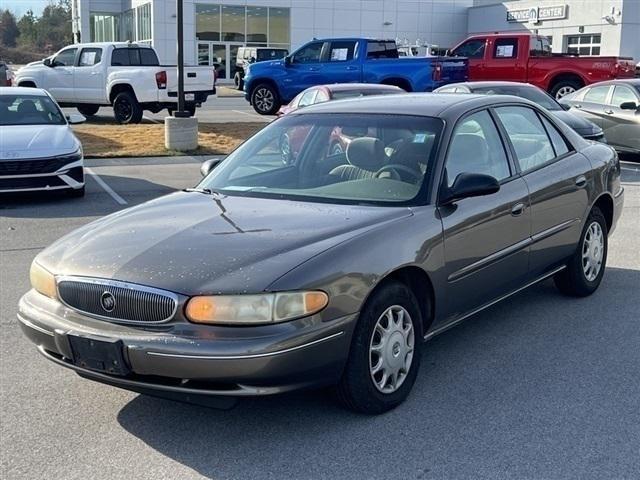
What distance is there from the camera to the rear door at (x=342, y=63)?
72.8 ft

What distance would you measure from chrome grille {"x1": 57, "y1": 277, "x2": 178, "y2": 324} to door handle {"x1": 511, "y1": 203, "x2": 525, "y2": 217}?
2.46 m

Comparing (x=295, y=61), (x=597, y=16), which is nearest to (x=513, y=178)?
(x=295, y=61)

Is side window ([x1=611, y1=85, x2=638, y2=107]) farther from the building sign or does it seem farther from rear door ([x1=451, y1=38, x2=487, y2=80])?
the building sign

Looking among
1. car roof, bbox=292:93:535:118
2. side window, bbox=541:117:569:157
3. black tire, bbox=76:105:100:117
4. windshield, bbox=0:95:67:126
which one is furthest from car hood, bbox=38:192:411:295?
black tire, bbox=76:105:100:117

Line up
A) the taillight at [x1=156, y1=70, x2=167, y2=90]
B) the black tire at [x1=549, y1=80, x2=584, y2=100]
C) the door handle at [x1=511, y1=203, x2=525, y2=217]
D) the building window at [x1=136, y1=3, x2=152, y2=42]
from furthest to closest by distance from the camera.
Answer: the building window at [x1=136, y1=3, x2=152, y2=42], the black tire at [x1=549, y1=80, x2=584, y2=100], the taillight at [x1=156, y1=70, x2=167, y2=90], the door handle at [x1=511, y1=203, x2=525, y2=217]

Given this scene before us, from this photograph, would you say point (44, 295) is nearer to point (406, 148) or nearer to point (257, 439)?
point (257, 439)

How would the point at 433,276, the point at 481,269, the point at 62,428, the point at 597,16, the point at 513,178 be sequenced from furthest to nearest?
the point at 597,16 < the point at 513,178 < the point at 481,269 < the point at 433,276 < the point at 62,428

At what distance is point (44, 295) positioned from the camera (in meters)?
4.17

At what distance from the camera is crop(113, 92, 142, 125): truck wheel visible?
21078mm

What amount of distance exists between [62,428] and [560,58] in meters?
21.4

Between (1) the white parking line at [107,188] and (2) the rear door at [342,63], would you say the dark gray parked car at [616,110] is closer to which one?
(2) the rear door at [342,63]

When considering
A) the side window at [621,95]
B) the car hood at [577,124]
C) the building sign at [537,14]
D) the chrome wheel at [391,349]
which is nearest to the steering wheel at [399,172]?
the chrome wheel at [391,349]

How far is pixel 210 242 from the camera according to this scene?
4.04 m

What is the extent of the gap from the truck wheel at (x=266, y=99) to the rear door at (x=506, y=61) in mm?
6353
